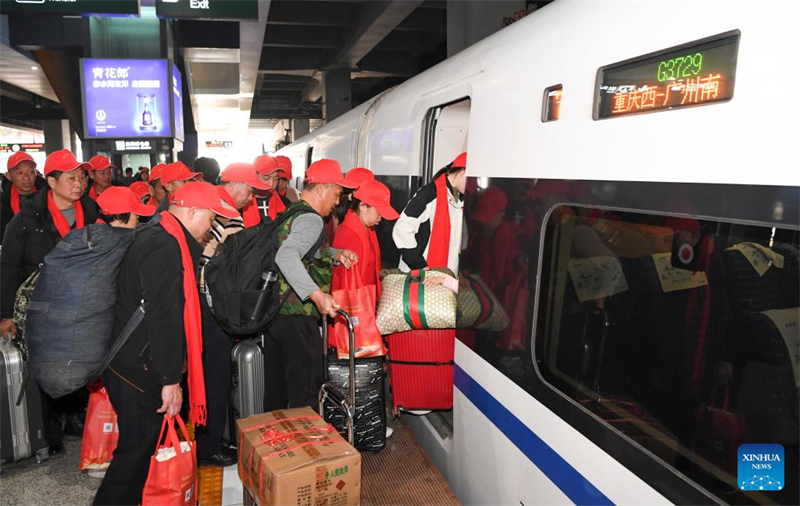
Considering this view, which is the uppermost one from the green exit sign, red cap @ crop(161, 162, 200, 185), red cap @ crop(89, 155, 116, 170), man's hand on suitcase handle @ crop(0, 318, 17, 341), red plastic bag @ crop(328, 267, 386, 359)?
the green exit sign

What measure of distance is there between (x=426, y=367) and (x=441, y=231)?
87 cm

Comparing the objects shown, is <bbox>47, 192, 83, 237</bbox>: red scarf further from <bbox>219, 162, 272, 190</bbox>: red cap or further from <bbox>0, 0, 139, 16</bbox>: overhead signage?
<bbox>0, 0, 139, 16</bbox>: overhead signage

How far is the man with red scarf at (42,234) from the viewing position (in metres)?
4.18

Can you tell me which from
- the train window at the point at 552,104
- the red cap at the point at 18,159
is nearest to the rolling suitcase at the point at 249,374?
the train window at the point at 552,104

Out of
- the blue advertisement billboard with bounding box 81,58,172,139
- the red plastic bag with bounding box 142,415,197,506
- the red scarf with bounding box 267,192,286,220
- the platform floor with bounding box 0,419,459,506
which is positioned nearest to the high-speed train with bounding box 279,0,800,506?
the platform floor with bounding box 0,419,459,506

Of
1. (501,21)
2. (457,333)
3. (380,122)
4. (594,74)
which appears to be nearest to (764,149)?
(594,74)

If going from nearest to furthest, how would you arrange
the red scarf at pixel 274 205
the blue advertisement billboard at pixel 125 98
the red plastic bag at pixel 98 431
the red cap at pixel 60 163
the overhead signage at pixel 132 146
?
the red plastic bag at pixel 98 431 < the red cap at pixel 60 163 < the red scarf at pixel 274 205 < the blue advertisement billboard at pixel 125 98 < the overhead signage at pixel 132 146

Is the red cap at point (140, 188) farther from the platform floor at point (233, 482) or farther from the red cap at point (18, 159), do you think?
the platform floor at point (233, 482)

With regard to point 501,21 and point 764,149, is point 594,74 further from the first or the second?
point 501,21

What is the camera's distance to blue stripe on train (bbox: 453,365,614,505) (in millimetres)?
1999

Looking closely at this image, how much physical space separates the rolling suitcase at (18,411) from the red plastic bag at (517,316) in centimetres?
309

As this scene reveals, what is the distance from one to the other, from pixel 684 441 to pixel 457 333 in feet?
5.15

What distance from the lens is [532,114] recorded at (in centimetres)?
238

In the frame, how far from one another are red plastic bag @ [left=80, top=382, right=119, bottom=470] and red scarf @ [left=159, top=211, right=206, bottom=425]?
2.47 ft
